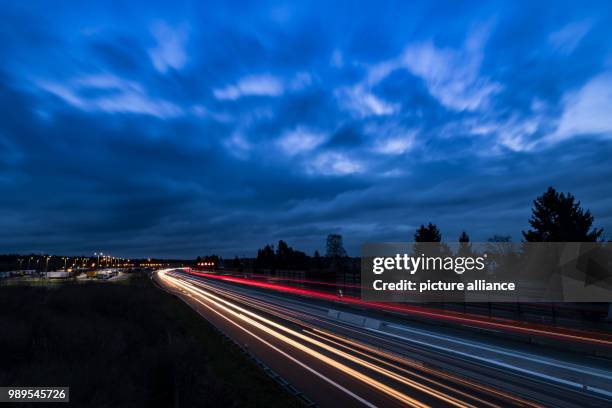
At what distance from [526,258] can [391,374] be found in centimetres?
2759

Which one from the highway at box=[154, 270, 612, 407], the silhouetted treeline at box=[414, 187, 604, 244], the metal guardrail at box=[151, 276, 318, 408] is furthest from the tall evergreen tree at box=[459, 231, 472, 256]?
the metal guardrail at box=[151, 276, 318, 408]

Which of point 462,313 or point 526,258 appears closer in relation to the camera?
point 462,313

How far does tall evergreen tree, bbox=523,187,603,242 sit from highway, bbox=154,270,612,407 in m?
14.9

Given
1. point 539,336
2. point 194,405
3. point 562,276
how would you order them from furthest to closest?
point 562,276 → point 539,336 → point 194,405

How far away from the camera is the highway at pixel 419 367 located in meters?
11.2

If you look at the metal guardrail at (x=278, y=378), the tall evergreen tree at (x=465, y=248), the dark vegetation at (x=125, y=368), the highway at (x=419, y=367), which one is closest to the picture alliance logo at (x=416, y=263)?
the tall evergreen tree at (x=465, y=248)

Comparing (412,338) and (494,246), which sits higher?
(494,246)

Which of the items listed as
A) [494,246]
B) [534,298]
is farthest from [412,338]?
[494,246]

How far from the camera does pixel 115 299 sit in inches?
1107

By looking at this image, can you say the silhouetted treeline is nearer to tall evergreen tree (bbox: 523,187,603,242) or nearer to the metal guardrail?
tall evergreen tree (bbox: 523,187,603,242)

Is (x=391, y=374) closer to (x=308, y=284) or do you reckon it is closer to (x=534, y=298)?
(x=534, y=298)

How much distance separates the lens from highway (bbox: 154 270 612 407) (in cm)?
1116

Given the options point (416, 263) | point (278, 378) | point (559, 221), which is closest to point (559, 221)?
point (559, 221)

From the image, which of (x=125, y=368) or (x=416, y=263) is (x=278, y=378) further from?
(x=416, y=263)
